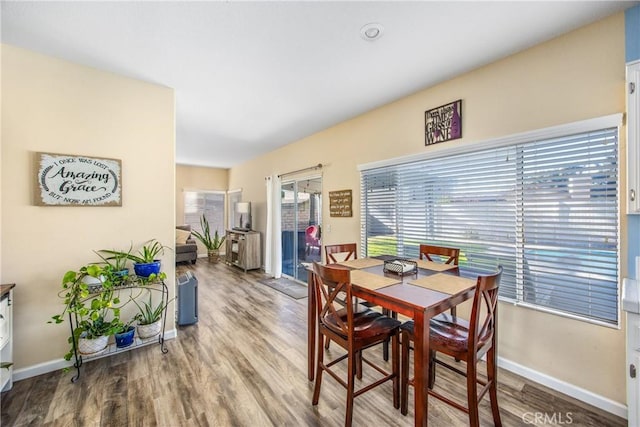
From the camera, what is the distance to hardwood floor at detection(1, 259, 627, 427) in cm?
169

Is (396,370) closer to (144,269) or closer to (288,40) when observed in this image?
(144,269)

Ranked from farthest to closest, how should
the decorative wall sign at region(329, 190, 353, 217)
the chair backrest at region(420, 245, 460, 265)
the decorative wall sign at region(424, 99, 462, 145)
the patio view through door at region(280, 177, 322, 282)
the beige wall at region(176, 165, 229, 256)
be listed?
the beige wall at region(176, 165, 229, 256)
the patio view through door at region(280, 177, 322, 282)
the decorative wall sign at region(329, 190, 353, 217)
the decorative wall sign at region(424, 99, 462, 145)
the chair backrest at region(420, 245, 460, 265)

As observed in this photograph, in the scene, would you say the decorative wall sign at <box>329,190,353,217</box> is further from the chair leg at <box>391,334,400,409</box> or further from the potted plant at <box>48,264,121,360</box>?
the potted plant at <box>48,264,121,360</box>

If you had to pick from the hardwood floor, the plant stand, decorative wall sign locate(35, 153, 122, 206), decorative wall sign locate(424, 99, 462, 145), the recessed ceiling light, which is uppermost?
the recessed ceiling light

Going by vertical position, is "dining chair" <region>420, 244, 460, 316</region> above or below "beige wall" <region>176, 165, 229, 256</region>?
below

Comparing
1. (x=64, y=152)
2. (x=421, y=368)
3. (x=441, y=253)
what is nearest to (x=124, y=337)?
(x=64, y=152)

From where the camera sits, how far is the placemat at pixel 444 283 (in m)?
1.62

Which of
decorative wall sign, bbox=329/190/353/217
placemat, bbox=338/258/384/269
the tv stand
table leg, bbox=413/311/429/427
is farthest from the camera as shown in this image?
the tv stand

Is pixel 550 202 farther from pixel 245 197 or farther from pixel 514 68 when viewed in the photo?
pixel 245 197

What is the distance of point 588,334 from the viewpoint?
183 centimetres

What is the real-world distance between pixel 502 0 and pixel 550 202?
1.43m

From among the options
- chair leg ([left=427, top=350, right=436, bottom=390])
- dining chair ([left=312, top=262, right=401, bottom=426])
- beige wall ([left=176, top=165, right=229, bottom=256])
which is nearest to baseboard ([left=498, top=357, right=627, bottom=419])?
chair leg ([left=427, top=350, right=436, bottom=390])

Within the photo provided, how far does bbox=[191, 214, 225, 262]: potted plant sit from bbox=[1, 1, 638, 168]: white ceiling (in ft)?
15.4

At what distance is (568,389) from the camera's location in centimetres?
189
